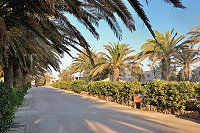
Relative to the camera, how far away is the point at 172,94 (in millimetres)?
7391

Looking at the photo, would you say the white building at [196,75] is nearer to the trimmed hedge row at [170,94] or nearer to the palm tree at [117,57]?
the palm tree at [117,57]

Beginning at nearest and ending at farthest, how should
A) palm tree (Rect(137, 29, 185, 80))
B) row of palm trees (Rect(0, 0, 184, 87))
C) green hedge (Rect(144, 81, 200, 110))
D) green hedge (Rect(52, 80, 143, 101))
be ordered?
row of palm trees (Rect(0, 0, 184, 87)), green hedge (Rect(144, 81, 200, 110)), green hedge (Rect(52, 80, 143, 101)), palm tree (Rect(137, 29, 185, 80))

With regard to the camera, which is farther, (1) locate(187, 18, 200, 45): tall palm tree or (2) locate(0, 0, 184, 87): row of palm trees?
(1) locate(187, 18, 200, 45): tall palm tree

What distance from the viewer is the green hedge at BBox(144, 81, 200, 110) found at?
7.00 meters

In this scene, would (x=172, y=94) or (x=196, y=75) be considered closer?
(x=172, y=94)

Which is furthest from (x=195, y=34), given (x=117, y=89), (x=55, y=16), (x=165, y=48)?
(x=55, y=16)

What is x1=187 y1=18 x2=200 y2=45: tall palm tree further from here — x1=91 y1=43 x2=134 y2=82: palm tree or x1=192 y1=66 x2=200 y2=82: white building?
x1=192 y1=66 x2=200 y2=82: white building

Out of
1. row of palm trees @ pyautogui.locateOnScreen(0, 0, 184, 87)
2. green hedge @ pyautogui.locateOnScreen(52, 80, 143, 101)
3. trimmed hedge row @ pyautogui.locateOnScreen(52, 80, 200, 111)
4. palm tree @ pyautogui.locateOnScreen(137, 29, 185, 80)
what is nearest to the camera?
row of palm trees @ pyautogui.locateOnScreen(0, 0, 184, 87)

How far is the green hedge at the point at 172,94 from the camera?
6996mm

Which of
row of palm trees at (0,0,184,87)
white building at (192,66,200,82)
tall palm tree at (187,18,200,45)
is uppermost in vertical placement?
tall palm tree at (187,18,200,45)

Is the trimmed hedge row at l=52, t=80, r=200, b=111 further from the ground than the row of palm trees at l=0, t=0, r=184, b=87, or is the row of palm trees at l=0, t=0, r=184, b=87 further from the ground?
the row of palm trees at l=0, t=0, r=184, b=87

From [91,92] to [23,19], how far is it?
565 inches

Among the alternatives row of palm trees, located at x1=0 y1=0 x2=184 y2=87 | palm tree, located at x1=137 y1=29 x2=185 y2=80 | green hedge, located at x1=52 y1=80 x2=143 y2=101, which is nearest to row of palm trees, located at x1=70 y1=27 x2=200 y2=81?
palm tree, located at x1=137 y1=29 x2=185 y2=80

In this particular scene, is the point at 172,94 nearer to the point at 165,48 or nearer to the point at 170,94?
the point at 170,94
